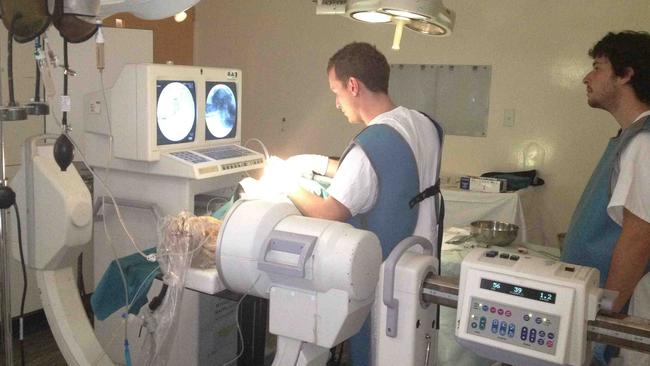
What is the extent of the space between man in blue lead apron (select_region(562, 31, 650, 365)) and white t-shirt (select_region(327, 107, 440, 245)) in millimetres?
466

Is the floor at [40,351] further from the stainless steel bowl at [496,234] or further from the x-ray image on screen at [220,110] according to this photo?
the stainless steel bowl at [496,234]

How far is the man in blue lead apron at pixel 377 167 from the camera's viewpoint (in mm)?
1908

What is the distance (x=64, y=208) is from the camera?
5.92 feet

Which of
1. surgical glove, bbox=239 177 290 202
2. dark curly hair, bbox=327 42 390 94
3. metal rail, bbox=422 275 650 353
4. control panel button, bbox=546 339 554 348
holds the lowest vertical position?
control panel button, bbox=546 339 554 348

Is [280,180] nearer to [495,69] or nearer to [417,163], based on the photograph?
[417,163]

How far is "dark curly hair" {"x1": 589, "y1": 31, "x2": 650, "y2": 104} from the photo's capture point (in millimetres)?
1893

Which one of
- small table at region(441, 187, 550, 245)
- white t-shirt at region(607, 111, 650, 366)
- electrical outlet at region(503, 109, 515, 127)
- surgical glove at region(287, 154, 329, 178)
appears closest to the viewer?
white t-shirt at region(607, 111, 650, 366)

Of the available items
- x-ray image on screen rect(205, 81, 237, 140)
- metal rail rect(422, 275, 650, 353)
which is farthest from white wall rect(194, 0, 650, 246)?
metal rail rect(422, 275, 650, 353)

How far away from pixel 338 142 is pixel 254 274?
3.40 m

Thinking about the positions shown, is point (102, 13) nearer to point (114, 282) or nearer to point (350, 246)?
point (114, 282)

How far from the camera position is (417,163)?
2.00 metres

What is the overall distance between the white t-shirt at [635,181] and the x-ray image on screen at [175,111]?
1494 mm

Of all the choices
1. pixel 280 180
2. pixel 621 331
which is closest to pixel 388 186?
pixel 280 180

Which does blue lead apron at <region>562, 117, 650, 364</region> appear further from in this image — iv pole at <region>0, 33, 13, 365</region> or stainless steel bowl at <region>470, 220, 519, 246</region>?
iv pole at <region>0, 33, 13, 365</region>
